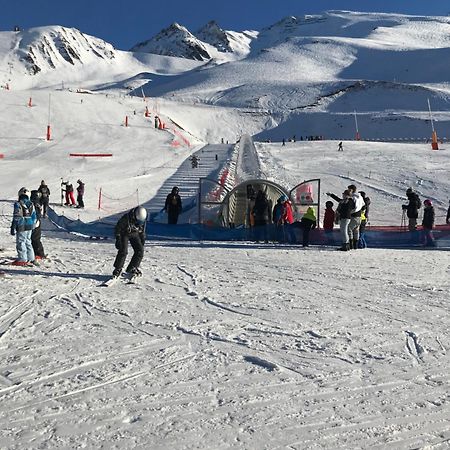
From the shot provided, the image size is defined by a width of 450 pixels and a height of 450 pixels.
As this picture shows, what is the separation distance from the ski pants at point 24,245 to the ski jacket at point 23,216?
0.18m

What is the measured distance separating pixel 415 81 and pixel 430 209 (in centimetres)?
10078

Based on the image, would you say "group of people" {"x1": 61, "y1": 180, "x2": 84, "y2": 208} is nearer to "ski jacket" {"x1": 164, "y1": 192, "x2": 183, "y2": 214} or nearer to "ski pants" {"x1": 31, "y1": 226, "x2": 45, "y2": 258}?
"ski jacket" {"x1": 164, "y1": 192, "x2": 183, "y2": 214}

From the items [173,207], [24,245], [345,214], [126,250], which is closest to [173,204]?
[173,207]

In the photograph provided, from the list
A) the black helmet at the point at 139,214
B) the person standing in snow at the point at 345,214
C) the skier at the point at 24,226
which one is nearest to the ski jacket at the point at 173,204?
the person standing in snow at the point at 345,214

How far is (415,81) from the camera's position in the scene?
107 metres

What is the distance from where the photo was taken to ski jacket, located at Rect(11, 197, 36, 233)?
10.0 metres

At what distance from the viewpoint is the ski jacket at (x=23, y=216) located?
1002 centimetres

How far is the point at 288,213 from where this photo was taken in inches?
594

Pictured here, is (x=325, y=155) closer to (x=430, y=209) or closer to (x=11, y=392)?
(x=430, y=209)

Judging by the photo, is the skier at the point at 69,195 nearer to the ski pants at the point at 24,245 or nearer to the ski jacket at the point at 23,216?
the ski pants at the point at 24,245

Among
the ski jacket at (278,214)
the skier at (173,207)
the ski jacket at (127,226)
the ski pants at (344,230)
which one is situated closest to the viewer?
the ski jacket at (127,226)

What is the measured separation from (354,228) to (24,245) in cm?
732

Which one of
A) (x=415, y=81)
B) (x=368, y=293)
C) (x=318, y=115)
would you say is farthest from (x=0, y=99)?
(x=415, y=81)

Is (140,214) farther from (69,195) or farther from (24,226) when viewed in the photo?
(69,195)
